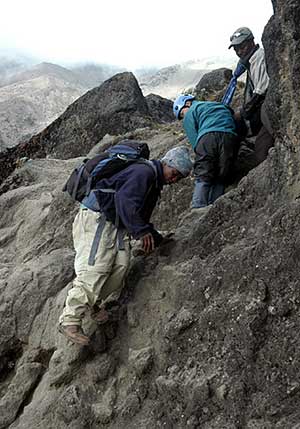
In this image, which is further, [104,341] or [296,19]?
[104,341]

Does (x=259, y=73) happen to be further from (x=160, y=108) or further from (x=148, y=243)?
(x=160, y=108)

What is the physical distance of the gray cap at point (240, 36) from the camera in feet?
28.2

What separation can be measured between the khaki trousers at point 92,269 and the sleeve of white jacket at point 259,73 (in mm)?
3196

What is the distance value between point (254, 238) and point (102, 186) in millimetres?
1810

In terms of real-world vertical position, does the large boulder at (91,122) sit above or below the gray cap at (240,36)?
below

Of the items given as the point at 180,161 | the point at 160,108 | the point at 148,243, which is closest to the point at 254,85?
the point at 180,161

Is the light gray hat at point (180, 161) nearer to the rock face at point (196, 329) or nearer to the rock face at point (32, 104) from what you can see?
the rock face at point (196, 329)

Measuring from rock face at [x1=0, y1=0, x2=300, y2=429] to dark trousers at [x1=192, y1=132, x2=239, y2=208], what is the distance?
77 centimetres

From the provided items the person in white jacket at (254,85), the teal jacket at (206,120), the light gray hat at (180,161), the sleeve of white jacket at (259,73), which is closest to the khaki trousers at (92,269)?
the light gray hat at (180,161)

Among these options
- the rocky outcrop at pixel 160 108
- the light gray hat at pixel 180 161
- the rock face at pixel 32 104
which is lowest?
the rock face at pixel 32 104

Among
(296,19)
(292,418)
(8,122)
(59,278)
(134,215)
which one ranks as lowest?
Result: (8,122)

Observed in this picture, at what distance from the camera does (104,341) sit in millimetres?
6609

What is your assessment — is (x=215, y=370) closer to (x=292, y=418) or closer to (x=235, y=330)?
(x=235, y=330)

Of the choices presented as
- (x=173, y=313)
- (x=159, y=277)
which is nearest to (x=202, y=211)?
(x=159, y=277)
